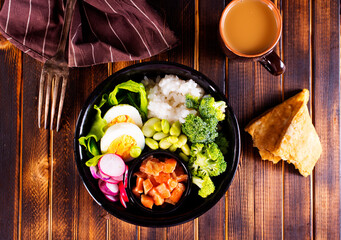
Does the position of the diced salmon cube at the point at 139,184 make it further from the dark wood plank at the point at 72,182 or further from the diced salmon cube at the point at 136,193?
the dark wood plank at the point at 72,182

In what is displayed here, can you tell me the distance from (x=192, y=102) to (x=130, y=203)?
1.59 ft

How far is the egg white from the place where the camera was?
117 centimetres

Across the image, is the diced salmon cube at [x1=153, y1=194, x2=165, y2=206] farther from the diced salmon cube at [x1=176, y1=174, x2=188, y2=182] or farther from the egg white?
the egg white

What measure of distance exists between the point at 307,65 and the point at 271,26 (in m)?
0.32

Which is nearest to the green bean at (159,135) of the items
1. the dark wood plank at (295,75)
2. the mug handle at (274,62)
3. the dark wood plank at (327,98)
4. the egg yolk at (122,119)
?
the egg yolk at (122,119)

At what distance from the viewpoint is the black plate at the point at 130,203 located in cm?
120

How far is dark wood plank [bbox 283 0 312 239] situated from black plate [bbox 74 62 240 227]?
0.35 m

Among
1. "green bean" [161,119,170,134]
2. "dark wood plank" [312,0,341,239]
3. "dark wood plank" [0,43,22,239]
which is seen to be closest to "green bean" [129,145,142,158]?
"green bean" [161,119,170,134]

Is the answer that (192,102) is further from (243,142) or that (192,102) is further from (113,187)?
(113,187)

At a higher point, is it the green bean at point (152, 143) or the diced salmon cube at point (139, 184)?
the green bean at point (152, 143)

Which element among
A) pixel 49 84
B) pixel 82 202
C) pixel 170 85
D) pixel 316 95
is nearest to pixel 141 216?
pixel 82 202

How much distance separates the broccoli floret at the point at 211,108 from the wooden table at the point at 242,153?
21 cm

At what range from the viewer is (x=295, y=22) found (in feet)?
4.59

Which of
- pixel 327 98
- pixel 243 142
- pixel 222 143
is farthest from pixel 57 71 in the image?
pixel 327 98
